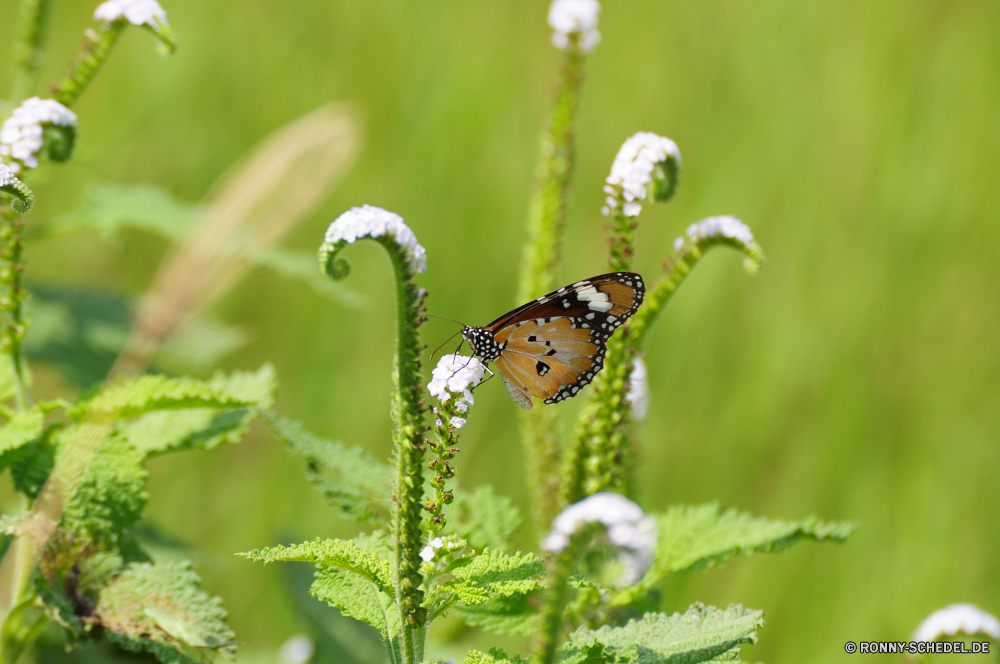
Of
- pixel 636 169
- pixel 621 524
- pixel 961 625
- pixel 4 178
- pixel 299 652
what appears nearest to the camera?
pixel 621 524

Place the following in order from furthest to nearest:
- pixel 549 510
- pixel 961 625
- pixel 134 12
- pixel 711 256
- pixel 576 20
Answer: pixel 711 256, pixel 576 20, pixel 549 510, pixel 134 12, pixel 961 625

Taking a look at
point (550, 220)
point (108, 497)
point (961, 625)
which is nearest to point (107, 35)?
point (108, 497)

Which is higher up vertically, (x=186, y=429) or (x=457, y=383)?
(x=186, y=429)

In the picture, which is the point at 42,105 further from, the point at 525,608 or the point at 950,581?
the point at 950,581

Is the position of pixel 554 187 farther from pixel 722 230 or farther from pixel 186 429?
pixel 186 429

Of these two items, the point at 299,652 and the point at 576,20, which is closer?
the point at 576,20

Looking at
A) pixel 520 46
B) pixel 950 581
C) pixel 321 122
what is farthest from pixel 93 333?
pixel 520 46

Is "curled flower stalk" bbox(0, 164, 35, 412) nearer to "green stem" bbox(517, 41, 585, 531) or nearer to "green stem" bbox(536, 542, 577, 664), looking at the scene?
"green stem" bbox(517, 41, 585, 531)
